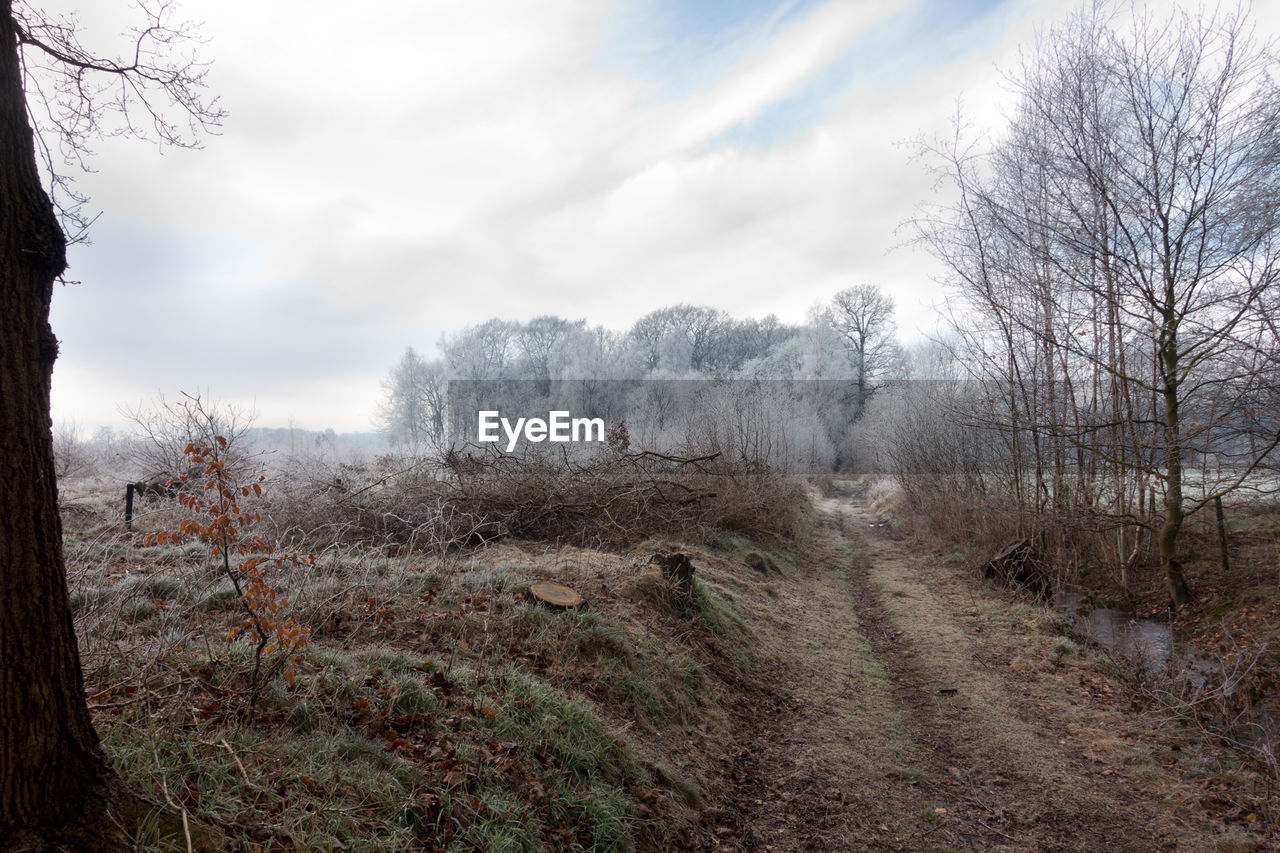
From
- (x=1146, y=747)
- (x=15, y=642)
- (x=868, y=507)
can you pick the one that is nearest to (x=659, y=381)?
(x=868, y=507)

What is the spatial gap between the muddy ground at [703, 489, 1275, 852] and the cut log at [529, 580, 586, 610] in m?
1.95

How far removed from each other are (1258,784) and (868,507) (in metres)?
24.2

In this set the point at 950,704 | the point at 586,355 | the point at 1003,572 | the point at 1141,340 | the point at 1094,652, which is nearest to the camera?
the point at 950,704

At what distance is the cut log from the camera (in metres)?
6.43

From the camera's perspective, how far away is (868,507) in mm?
29000

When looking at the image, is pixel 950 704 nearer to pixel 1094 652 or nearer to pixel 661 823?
pixel 1094 652

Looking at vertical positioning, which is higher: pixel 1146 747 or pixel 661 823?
pixel 661 823

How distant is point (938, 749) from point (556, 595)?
147 inches

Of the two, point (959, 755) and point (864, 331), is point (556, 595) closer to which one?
point (959, 755)

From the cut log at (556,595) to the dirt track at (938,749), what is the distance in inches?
77.3

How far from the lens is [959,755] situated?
596 cm

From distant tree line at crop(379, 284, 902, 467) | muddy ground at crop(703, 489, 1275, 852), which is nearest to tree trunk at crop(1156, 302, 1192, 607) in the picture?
muddy ground at crop(703, 489, 1275, 852)

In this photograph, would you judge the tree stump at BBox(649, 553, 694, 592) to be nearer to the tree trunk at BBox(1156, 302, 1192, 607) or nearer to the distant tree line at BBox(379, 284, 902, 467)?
the tree trunk at BBox(1156, 302, 1192, 607)

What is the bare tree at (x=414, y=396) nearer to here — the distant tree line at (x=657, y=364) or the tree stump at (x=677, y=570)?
the distant tree line at (x=657, y=364)
